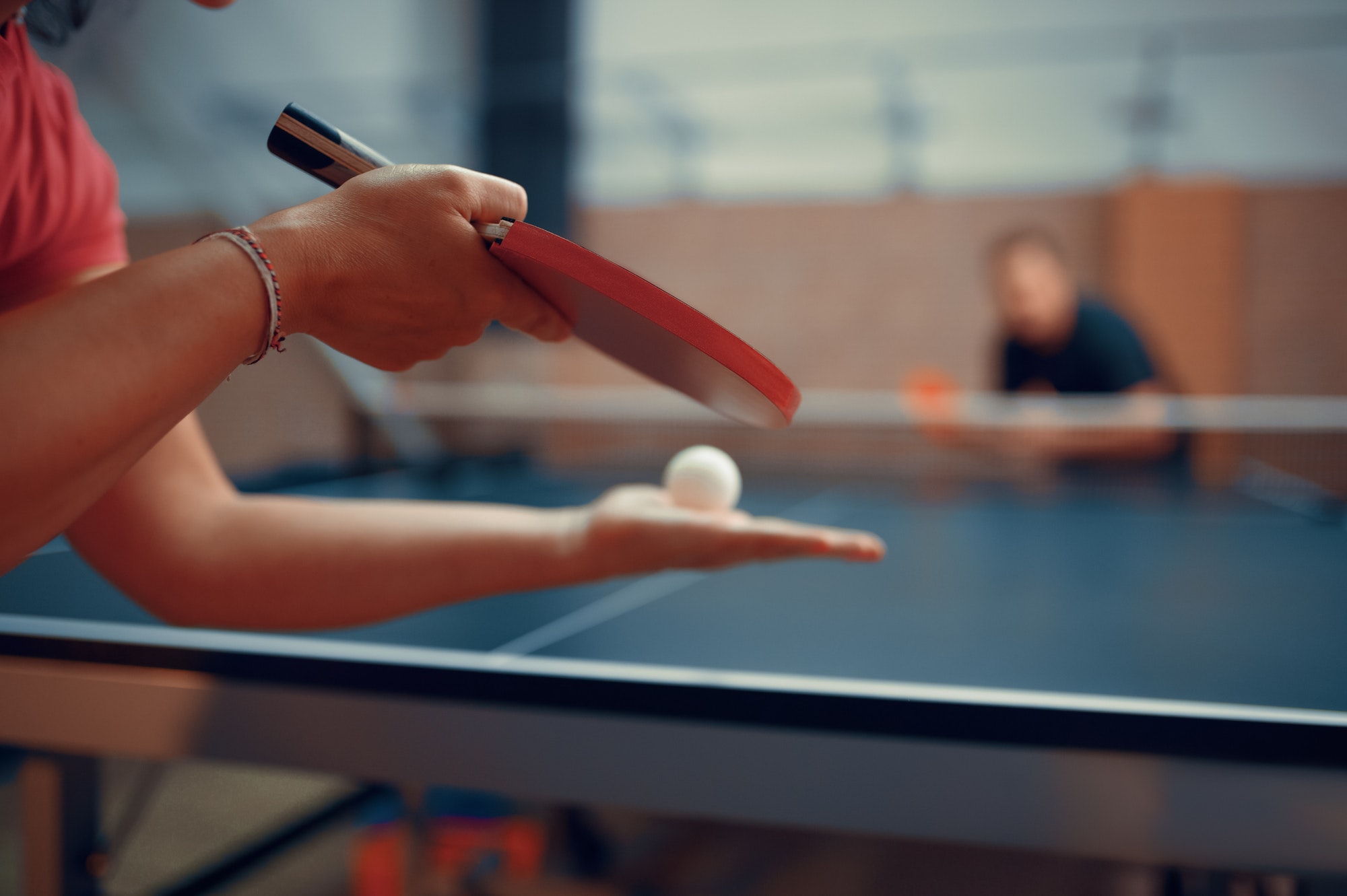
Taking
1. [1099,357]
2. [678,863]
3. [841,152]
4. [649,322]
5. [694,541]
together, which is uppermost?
[841,152]

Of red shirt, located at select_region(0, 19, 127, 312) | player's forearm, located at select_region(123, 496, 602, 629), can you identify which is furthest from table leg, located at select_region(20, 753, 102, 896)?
red shirt, located at select_region(0, 19, 127, 312)

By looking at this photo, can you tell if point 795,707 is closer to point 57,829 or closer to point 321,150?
point 321,150

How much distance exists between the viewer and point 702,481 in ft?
3.25

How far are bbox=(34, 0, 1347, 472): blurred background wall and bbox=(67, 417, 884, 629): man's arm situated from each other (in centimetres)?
344

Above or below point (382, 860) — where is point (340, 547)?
above

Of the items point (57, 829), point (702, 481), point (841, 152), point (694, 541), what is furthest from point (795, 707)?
point (841, 152)

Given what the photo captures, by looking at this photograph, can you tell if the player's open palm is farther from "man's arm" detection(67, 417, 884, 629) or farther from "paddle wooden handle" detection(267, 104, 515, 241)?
"paddle wooden handle" detection(267, 104, 515, 241)

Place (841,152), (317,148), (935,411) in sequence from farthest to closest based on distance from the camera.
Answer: (841,152), (935,411), (317,148)

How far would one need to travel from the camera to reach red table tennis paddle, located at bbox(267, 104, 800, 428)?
1.65ft

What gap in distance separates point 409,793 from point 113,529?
1231mm

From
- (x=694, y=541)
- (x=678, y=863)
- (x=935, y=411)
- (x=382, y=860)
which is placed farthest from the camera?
(x=935, y=411)

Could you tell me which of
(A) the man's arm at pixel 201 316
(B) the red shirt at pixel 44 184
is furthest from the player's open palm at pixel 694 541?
(B) the red shirt at pixel 44 184

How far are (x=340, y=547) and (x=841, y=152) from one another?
5.30 m

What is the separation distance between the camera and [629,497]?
793 millimetres
